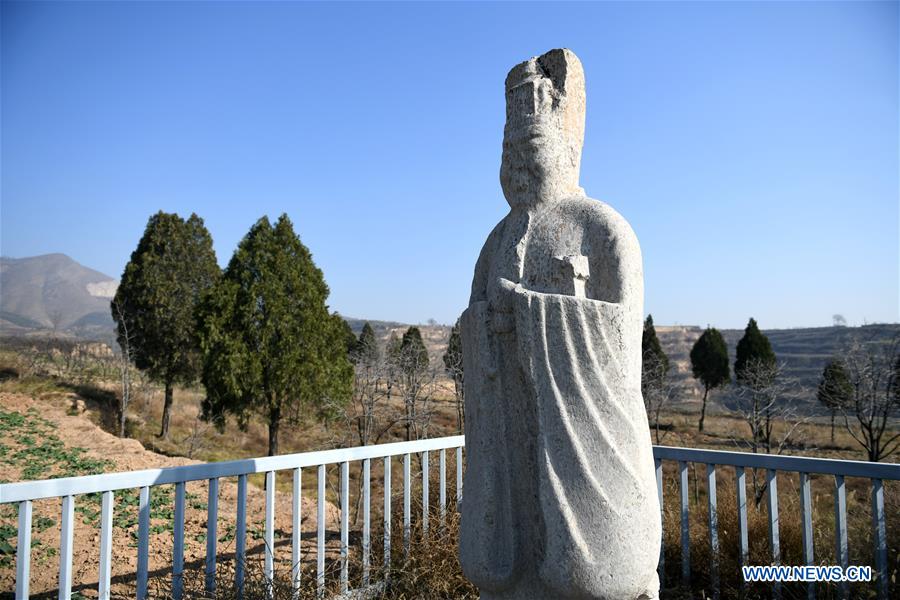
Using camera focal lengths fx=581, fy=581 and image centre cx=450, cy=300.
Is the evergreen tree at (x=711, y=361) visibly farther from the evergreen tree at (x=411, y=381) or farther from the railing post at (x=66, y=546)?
the railing post at (x=66, y=546)

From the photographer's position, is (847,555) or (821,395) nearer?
(847,555)

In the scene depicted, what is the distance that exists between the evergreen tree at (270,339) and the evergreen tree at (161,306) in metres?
3.05

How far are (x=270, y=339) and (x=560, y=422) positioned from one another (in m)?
16.1

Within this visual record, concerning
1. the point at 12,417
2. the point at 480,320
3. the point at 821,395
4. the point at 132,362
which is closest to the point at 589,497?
the point at 480,320

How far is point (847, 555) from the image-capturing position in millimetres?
4109

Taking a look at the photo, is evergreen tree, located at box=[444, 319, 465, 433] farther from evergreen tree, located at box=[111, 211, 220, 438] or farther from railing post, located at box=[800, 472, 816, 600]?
railing post, located at box=[800, 472, 816, 600]

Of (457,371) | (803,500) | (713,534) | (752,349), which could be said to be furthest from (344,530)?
(752,349)

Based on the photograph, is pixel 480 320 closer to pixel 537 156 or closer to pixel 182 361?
pixel 537 156

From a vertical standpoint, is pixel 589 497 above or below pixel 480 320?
below

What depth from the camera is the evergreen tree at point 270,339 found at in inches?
679

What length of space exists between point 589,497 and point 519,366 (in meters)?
0.65

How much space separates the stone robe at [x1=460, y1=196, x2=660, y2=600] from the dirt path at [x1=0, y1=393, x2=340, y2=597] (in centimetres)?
228

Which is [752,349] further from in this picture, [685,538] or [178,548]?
[178,548]

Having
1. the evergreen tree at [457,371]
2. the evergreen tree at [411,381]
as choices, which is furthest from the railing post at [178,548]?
the evergreen tree at [457,371]
